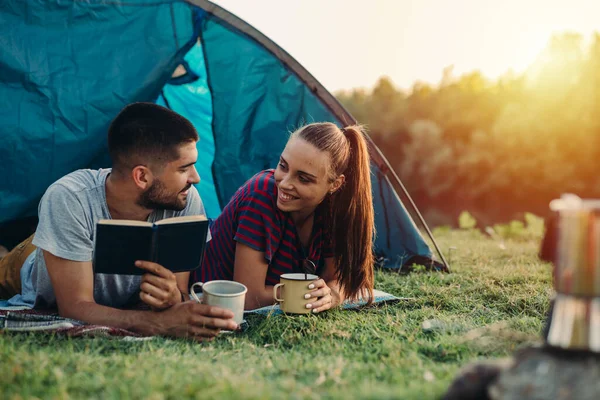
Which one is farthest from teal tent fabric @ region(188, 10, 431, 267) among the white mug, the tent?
the white mug

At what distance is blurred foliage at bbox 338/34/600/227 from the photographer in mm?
9867

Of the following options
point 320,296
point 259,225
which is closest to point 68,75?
point 259,225

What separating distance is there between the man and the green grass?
0.14 meters

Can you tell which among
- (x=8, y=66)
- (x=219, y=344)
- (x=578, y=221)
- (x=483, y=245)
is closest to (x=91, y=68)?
(x=8, y=66)

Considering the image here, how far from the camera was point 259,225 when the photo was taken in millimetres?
2477

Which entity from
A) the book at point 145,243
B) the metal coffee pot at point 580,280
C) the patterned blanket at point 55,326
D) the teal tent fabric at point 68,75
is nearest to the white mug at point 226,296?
the book at point 145,243

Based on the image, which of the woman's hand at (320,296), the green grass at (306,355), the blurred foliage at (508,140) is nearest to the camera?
the green grass at (306,355)

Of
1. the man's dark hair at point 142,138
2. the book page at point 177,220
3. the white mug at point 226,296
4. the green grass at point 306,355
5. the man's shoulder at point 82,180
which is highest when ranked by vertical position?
the man's dark hair at point 142,138

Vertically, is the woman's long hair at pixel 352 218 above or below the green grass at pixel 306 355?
above

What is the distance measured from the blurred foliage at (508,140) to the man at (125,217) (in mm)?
8569

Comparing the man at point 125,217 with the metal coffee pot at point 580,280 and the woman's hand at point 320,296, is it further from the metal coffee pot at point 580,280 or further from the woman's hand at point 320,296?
the metal coffee pot at point 580,280

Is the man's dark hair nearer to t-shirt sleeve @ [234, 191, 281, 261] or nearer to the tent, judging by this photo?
t-shirt sleeve @ [234, 191, 281, 261]

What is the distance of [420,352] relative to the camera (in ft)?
6.45

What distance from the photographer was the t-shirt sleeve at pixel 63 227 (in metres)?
2.10
